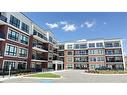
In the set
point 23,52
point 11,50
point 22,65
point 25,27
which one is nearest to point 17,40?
point 11,50

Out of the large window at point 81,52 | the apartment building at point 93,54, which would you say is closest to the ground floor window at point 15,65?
the apartment building at point 93,54

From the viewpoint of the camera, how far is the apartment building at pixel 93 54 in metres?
41.1

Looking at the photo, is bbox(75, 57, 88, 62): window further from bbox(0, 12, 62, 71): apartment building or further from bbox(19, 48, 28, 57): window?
bbox(19, 48, 28, 57): window

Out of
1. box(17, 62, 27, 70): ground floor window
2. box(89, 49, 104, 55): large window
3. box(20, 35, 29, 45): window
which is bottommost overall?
box(17, 62, 27, 70): ground floor window

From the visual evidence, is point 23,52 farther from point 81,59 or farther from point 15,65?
point 81,59

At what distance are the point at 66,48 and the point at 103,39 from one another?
46.3 ft

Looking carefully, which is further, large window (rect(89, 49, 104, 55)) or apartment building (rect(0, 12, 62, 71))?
large window (rect(89, 49, 104, 55))

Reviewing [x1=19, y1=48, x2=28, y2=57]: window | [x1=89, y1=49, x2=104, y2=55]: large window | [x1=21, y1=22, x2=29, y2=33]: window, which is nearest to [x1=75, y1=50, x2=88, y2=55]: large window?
[x1=89, y1=49, x2=104, y2=55]: large window

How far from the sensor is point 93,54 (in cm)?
4281

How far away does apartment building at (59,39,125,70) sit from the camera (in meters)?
41.1

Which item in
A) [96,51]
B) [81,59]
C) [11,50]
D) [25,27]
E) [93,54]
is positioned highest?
[25,27]

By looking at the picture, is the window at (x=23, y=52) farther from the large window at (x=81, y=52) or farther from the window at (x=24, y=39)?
the large window at (x=81, y=52)

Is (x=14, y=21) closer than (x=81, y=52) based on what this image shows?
Yes
